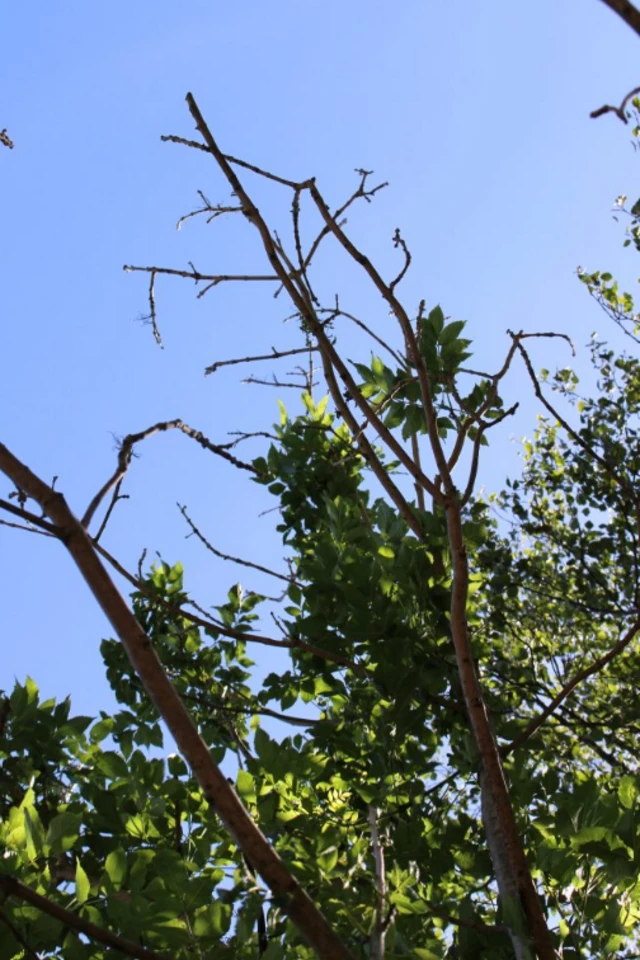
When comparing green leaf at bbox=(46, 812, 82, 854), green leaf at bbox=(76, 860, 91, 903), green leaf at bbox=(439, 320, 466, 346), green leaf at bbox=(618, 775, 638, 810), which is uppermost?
green leaf at bbox=(439, 320, 466, 346)

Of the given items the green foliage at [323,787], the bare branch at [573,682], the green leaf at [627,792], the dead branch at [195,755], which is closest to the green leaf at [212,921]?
the green foliage at [323,787]

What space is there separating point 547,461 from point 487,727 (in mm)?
5543

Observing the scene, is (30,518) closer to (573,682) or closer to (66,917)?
(66,917)

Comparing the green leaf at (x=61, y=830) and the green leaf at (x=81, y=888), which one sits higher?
the green leaf at (x=61, y=830)

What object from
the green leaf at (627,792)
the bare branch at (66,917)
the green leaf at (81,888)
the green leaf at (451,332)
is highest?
the green leaf at (451,332)

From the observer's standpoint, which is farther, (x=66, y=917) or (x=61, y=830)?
(x=61, y=830)

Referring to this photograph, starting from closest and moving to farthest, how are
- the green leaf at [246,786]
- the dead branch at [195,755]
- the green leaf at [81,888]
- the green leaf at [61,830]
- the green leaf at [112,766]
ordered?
the dead branch at [195,755] → the green leaf at [81,888] → the green leaf at [61,830] → the green leaf at [246,786] → the green leaf at [112,766]

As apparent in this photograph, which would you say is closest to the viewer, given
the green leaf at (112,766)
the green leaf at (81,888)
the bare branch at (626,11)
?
the bare branch at (626,11)

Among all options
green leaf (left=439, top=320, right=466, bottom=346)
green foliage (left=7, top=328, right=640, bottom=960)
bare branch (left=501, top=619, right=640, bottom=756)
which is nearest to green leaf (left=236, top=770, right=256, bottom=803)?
green foliage (left=7, top=328, right=640, bottom=960)

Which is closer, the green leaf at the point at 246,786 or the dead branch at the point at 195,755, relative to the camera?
the dead branch at the point at 195,755

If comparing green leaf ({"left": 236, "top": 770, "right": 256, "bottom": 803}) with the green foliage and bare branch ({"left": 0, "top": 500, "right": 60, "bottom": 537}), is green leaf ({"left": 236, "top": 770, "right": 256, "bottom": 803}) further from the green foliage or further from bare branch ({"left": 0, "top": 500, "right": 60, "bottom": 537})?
bare branch ({"left": 0, "top": 500, "right": 60, "bottom": 537})

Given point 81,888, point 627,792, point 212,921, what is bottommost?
point 627,792

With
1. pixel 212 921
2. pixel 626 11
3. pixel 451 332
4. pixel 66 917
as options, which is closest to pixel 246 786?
pixel 212 921

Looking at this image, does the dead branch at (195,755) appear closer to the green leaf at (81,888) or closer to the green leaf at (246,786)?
the green leaf at (81,888)
